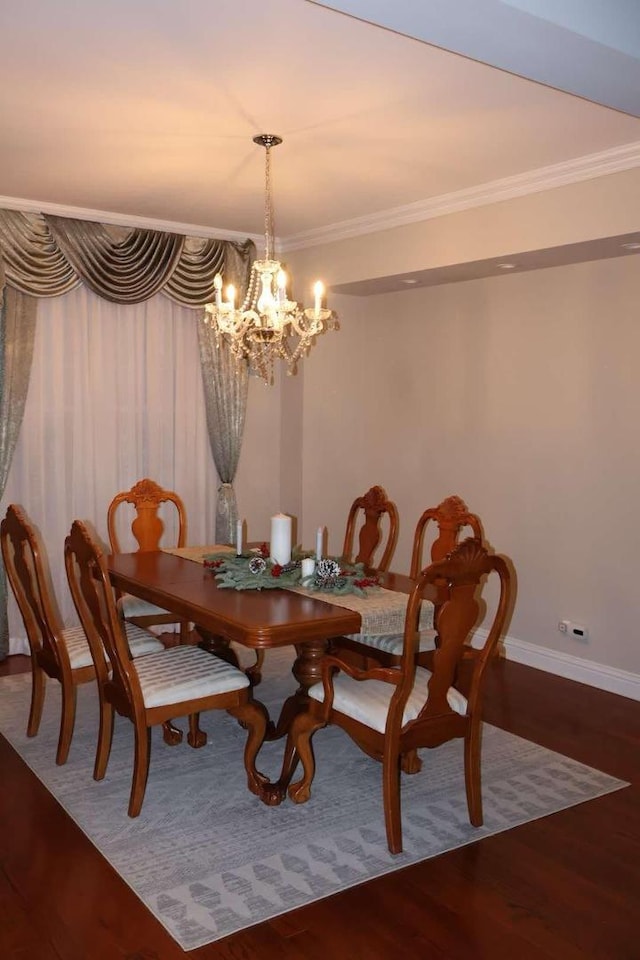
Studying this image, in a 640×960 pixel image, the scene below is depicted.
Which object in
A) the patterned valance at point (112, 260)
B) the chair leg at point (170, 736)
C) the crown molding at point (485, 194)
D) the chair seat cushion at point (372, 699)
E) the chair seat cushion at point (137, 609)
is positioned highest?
the crown molding at point (485, 194)

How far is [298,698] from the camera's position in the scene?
3.38m

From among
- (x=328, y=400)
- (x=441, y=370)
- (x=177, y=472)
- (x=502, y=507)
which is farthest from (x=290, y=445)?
(x=502, y=507)

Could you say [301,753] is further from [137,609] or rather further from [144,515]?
[144,515]

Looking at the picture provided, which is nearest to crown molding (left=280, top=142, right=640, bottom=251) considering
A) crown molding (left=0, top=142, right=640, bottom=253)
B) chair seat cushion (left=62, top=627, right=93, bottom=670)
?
crown molding (left=0, top=142, right=640, bottom=253)

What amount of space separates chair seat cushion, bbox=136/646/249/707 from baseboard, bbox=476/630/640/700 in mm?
2242

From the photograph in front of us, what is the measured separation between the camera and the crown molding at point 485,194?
3.88 m

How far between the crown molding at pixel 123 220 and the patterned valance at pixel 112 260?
1.3 inches

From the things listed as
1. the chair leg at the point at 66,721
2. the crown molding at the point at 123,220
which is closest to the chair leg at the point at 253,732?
the chair leg at the point at 66,721

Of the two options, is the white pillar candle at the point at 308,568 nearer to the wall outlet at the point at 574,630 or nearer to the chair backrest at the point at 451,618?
the chair backrest at the point at 451,618

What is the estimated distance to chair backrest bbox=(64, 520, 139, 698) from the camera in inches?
120

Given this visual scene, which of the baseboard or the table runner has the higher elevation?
the table runner

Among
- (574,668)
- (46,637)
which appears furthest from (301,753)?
(574,668)

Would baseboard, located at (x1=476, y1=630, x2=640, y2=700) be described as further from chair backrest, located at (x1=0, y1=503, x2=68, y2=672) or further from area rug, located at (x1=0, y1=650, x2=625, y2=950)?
chair backrest, located at (x1=0, y1=503, x2=68, y2=672)

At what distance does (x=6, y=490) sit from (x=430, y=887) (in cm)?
338
